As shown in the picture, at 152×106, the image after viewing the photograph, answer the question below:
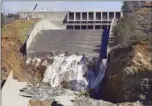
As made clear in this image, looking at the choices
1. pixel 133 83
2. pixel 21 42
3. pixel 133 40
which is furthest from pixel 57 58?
pixel 133 83

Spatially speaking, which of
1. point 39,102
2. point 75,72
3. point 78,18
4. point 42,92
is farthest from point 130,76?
point 78,18

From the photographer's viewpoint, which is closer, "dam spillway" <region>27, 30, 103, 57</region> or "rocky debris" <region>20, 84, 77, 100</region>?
"rocky debris" <region>20, 84, 77, 100</region>

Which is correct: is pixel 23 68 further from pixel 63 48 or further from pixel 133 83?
pixel 133 83

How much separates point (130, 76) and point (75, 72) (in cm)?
593

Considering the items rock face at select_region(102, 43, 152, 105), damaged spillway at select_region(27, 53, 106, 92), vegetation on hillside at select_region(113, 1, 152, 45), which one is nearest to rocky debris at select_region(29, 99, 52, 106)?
rock face at select_region(102, 43, 152, 105)

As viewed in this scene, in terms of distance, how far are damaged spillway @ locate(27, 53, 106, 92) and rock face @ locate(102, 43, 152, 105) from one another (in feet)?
5.25

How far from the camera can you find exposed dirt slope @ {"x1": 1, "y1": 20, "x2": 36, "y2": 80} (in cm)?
3031

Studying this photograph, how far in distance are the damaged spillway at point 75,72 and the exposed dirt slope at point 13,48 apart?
1.57 metres

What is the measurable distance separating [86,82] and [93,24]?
51.5 feet

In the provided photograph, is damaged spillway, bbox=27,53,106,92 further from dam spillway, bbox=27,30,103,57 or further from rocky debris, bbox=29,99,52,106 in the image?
rocky debris, bbox=29,99,52,106

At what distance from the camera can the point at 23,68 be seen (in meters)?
32.2

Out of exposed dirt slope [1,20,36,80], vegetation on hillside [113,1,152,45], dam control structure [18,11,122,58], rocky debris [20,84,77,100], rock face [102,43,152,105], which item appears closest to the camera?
rock face [102,43,152,105]

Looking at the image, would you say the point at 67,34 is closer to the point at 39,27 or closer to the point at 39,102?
the point at 39,27

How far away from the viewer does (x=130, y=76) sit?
26.4m
